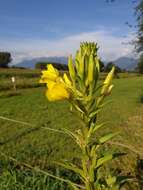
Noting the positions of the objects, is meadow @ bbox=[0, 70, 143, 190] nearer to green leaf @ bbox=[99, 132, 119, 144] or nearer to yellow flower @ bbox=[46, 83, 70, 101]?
green leaf @ bbox=[99, 132, 119, 144]

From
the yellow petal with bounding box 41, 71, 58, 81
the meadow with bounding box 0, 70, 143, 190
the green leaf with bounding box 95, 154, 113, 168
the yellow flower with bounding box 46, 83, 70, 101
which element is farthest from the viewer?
the meadow with bounding box 0, 70, 143, 190

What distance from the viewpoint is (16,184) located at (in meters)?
4.58

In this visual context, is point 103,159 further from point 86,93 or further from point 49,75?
point 49,75

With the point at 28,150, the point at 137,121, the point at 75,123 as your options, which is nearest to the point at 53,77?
the point at 28,150

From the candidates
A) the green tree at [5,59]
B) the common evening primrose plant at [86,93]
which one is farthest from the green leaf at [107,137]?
the green tree at [5,59]

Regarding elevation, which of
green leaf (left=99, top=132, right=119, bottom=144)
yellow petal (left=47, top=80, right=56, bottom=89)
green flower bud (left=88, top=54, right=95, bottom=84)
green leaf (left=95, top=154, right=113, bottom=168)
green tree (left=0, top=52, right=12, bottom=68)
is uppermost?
green flower bud (left=88, top=54, right=95, bottom=84)

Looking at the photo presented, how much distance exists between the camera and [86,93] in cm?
216

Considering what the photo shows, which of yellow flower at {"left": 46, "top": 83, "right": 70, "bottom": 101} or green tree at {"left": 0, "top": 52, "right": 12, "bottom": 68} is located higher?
yellow flower at {"left": 46, "top": 83, "right": 70, "bottom": 101}

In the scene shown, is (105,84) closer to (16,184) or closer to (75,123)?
(16,184)

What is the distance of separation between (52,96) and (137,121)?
14.2 meters

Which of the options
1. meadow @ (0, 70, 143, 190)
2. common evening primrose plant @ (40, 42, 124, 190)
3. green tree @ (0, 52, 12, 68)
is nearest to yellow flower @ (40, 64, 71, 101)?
common evening primrose plant @ (40, 42, 124, 190)

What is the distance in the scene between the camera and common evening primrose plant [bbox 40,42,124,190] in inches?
81.3

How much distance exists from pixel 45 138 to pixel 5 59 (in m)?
45.0

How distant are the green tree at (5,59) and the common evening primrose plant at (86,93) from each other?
52309mm
